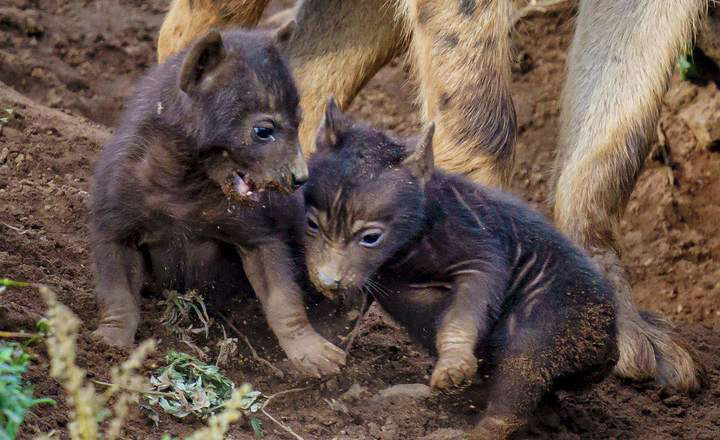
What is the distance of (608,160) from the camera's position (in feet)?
19.6

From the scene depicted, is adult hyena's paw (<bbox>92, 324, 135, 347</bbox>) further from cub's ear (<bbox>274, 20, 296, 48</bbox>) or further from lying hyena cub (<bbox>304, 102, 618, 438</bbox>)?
cub's ear (<bbox>274, 20, 296, 48</bbox>)

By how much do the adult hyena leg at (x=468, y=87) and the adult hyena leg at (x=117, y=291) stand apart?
1638 millimetres

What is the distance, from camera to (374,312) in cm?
554

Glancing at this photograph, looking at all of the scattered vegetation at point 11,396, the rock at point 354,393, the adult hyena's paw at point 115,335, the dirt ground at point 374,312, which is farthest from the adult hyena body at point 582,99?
the scattered vegetation at point 11,396

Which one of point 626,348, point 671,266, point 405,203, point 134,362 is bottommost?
point 671,266

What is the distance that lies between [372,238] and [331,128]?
1.41ft

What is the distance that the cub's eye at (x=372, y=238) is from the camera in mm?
4453

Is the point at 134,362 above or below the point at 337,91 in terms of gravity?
above

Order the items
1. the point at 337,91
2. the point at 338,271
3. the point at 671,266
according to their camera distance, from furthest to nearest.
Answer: the point at 671,266, the point at 337,91, the point at 338,271

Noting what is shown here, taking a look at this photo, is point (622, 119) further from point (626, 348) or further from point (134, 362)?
point (134, 362)

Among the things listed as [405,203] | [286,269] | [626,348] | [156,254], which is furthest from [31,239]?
[626,348]

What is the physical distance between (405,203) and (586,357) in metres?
0.87

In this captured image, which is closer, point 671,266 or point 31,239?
point 31,239

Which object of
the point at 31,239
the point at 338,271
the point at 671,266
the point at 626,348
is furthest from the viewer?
the point at 671,266
